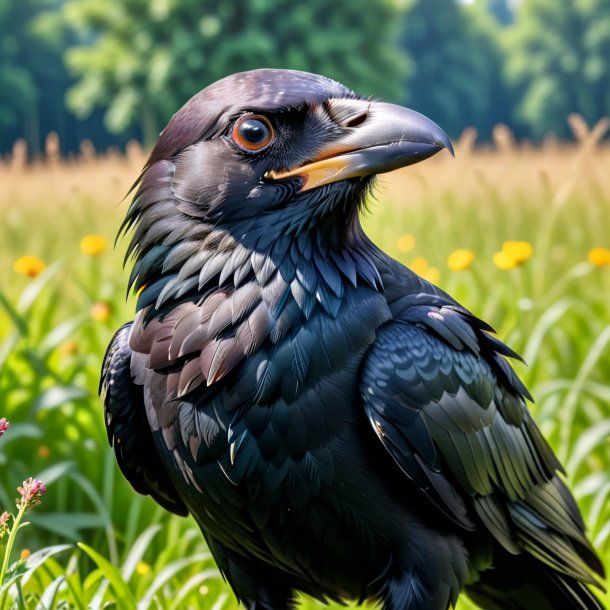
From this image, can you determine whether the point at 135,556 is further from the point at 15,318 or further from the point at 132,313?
the point at 132,313

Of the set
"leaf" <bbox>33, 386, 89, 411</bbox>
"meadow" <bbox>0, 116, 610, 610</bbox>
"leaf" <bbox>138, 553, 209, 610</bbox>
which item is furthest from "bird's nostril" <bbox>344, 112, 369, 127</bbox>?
"leaf" <bbox>33, 386, 89, 411</bbox>

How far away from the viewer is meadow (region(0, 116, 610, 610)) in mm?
3285

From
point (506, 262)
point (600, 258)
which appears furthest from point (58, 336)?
point (600, 258)

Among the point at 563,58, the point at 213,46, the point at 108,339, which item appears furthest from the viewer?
the point at 563,58

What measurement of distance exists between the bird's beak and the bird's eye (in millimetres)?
77

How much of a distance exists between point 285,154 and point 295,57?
91.0ft

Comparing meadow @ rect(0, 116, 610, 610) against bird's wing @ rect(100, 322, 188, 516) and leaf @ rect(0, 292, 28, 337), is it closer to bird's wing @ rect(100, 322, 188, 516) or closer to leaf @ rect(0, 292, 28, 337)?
leaf @ rect(0, 292, 28, 337)

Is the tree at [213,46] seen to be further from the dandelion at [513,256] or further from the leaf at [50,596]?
the leaf at [50,596]

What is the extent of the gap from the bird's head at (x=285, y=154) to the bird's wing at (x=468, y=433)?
363mm

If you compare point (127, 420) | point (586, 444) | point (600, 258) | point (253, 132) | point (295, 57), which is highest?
point (295, 57)

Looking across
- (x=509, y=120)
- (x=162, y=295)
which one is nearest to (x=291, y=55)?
(x=162, y=295)

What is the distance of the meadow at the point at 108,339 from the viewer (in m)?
3.29

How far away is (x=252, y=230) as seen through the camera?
2131mm

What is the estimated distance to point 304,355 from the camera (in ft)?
6.73
